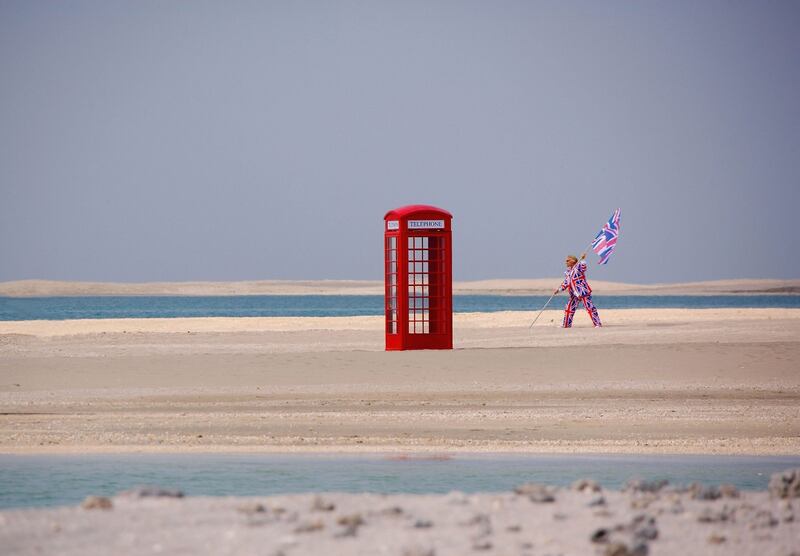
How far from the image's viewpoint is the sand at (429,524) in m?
7.94

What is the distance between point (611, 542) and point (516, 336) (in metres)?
20.3

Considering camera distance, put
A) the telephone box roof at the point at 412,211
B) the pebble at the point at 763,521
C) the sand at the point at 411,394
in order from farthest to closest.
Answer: the telephone box roof at the point at 412,211 → the sand at the point at 411,394 → the pebble at the point at 763,521

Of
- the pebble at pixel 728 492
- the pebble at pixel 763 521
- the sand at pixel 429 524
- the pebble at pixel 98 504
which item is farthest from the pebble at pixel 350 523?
the pebble at pixel 728 492

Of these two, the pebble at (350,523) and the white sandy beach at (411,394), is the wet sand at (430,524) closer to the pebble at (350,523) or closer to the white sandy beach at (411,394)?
the pebble at (350,523)

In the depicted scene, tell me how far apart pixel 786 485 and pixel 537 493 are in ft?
6.27

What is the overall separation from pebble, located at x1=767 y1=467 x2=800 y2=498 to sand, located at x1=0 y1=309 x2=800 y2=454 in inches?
152

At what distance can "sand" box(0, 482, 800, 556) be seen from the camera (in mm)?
7938

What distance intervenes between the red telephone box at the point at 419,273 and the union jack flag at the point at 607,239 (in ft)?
26.0

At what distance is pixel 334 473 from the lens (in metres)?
12.4

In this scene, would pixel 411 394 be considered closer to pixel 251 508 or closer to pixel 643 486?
pixel 643 486

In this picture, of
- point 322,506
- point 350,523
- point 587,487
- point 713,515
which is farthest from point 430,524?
point 713,515

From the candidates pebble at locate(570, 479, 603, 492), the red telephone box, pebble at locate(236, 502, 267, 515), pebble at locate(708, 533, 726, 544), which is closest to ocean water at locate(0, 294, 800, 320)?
the red telephone box

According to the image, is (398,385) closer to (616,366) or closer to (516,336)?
(616,366)

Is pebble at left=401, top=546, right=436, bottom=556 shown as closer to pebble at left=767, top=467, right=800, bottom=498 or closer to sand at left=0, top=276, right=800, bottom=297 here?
pebble at left=767, top=467, right=800, bottom=498
